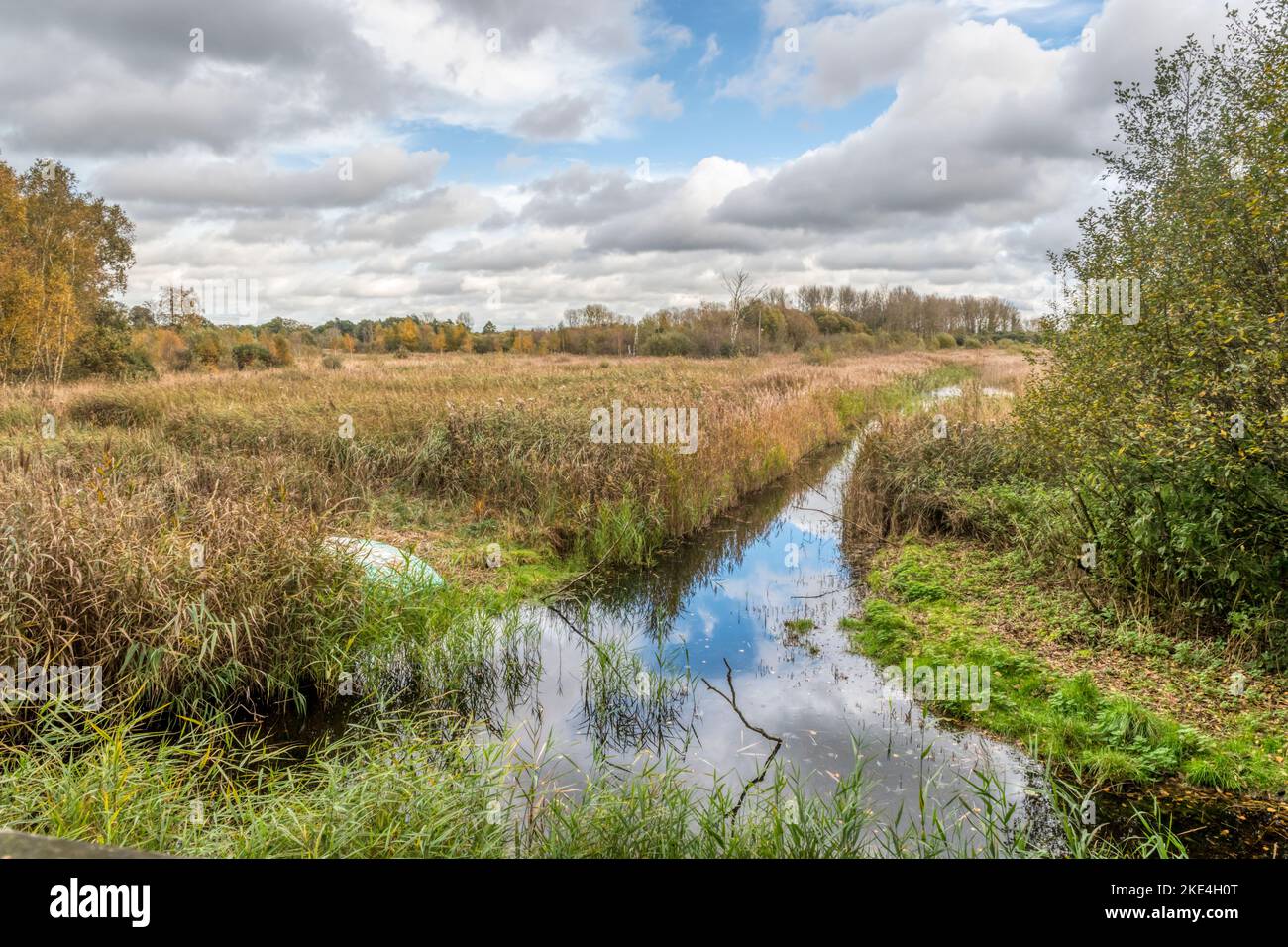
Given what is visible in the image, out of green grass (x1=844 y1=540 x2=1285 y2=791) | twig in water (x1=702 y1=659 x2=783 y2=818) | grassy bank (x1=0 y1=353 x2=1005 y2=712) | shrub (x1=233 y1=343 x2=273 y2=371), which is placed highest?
shrub (x1=233 y1=343 x2=273 y2=371)

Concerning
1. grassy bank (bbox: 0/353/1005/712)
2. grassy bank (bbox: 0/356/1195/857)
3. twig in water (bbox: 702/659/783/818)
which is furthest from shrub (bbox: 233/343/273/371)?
twig in water (bbox: 702/659/783/818)

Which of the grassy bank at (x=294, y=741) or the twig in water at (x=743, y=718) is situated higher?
the grassy bank at (x=294, y=741)

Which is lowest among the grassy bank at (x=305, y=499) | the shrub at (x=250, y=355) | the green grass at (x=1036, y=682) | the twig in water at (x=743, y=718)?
the twig in water at (x=743, y=718)

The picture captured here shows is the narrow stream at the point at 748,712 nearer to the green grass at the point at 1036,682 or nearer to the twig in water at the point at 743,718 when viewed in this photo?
the twig in water at the point at 743,718

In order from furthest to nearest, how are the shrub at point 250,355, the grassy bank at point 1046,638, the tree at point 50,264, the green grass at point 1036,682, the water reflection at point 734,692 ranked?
the shrub at point 250,355, the tree at point 50,264, the water reflection at point 734,692, the grassy bank at point 1046,638, the green grass at point 1036,682

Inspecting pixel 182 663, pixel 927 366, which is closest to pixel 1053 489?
pixel 182 663

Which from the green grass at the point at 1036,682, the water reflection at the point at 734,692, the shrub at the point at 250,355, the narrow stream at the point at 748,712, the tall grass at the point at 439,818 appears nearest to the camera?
the tall grass at the point at 439,818

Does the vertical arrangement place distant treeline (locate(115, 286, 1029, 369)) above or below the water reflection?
above

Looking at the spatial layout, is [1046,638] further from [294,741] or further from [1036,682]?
[294,741]

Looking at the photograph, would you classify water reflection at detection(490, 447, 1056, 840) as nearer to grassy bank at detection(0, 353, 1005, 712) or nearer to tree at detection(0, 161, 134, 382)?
grassy bank at detection(0, 353, 1005, 712)

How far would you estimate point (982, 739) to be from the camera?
5539 millimetres

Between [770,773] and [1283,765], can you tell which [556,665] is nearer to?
[770,773]

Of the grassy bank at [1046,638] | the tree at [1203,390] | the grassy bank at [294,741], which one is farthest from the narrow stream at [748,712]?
the tree at [1203,390]

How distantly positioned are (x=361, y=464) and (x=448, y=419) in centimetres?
181
